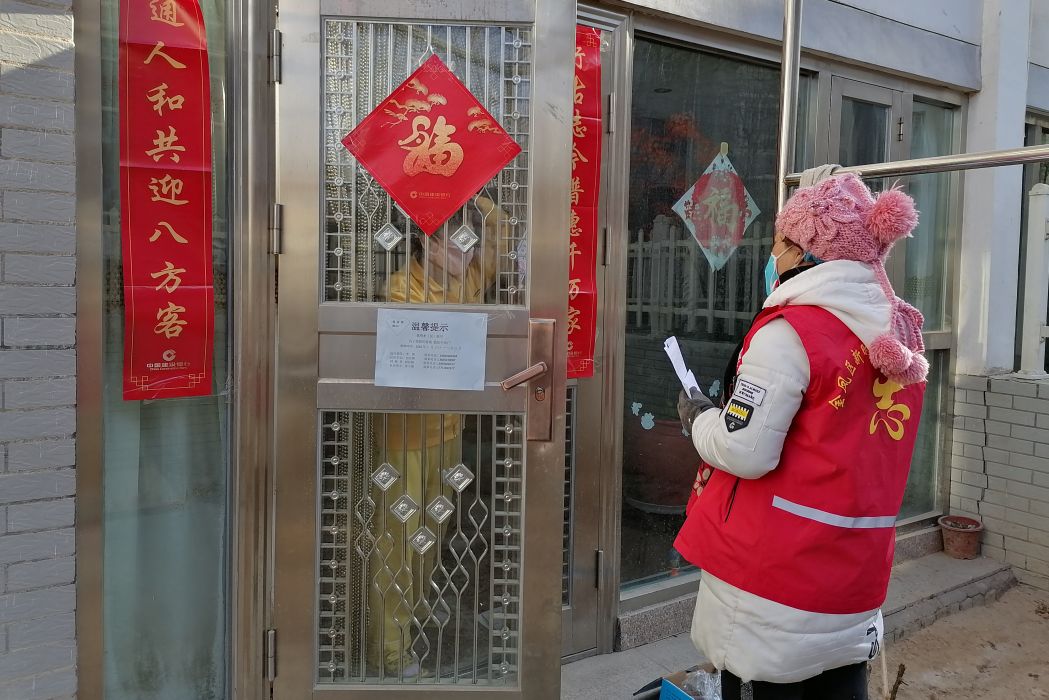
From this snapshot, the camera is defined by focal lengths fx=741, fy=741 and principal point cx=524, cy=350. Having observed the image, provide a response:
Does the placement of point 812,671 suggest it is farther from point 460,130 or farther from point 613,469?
point 460,130

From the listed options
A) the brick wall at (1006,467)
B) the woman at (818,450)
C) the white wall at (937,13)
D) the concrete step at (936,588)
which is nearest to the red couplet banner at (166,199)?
the woman at (818,450)

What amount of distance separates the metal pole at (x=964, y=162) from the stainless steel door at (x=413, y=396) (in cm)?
92

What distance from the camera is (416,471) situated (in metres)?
2.42

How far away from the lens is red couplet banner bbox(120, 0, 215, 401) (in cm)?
A: 217

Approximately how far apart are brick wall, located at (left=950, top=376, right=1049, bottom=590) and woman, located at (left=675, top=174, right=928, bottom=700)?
3069 mm

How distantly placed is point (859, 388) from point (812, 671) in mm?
732

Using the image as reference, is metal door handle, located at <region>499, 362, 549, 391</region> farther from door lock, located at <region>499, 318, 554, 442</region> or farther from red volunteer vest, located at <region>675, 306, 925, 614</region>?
red volunteer vest, located at <region>675, 306, 925, 614</region>

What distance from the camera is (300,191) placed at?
7.51 feet

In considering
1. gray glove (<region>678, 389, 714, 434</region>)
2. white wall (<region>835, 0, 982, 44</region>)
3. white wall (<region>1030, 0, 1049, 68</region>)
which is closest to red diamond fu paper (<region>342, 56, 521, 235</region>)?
gray glove (<region>678, 389, 714, 434</region>)

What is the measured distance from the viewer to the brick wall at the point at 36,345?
6.34ft

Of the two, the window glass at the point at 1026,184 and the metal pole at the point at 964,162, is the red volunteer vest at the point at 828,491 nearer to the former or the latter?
the metal pole at the point at 964,162

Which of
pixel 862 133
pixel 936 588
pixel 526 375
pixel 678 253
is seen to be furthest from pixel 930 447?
pixel 526 375

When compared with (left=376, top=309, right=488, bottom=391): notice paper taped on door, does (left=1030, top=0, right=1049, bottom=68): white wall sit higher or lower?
higher

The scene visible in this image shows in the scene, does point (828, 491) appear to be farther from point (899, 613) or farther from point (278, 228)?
point (899, 613)
